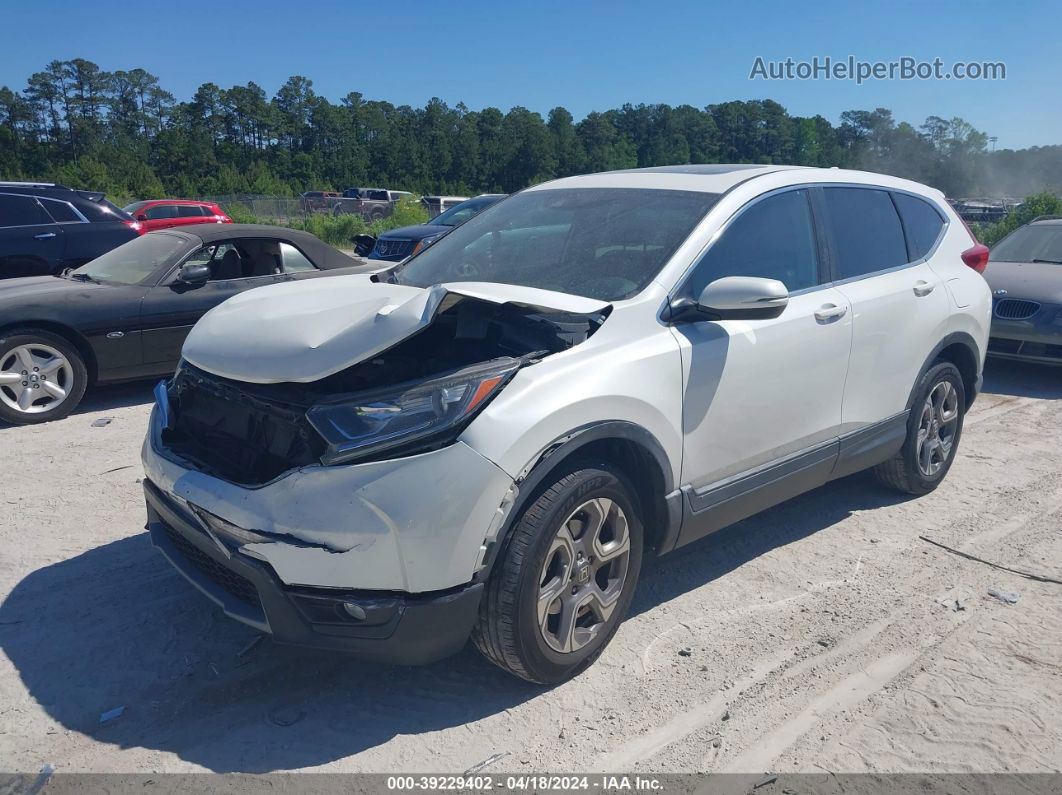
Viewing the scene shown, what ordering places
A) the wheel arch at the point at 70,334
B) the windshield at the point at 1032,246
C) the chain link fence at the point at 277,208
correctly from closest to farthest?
the wheel arch at the point at 70,334 → the windshield at the point at 1032,246 → the chain link fence at the point at 277,208

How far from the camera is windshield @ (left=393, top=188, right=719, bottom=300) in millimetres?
3639

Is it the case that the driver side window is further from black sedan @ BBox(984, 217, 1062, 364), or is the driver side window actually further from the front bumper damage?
black sedan @ BBox(984, 217, 1062, 364)

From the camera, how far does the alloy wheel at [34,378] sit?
21.2 feet

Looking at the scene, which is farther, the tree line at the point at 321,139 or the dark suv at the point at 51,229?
the tree line at the point at 321,139

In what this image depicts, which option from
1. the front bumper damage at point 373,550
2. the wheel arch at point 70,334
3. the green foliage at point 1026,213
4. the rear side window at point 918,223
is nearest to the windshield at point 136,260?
the wheel arch at point 70,334

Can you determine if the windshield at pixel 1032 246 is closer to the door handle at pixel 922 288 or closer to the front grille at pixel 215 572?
the door handle at pixel 922 288

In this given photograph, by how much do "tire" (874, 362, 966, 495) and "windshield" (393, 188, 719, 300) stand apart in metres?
2.06

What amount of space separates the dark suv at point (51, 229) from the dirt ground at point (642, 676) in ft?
17.5

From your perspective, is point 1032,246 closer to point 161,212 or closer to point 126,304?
point 126,304

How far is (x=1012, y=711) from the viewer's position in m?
3.10

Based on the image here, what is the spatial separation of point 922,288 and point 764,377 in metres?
1.68

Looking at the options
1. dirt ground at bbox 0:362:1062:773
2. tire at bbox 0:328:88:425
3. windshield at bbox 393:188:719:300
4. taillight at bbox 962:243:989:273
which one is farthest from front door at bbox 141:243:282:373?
taillight at bbox 962:243:989:273

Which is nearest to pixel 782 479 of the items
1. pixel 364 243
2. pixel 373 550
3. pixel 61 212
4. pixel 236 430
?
pixel 373 550

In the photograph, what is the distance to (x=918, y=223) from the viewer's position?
507 cm
